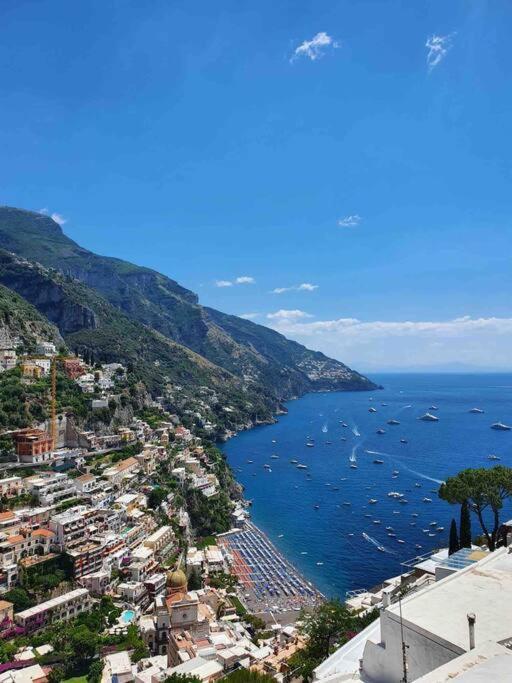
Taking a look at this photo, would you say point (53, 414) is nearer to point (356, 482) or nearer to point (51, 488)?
point (51, 488)

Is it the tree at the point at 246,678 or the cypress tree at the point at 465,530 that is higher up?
the tree at the point at 246,678

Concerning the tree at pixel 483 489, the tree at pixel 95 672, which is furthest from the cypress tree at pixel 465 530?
the tree at pixel 95 672

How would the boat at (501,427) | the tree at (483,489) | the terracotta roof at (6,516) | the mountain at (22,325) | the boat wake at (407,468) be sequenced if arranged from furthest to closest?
1. the boat at (501,427)
2. the mountain at (22,325)
3. the boat wake at (407,468)
4. the terracotta roof at (6,516)
5. the tree at (483,489)

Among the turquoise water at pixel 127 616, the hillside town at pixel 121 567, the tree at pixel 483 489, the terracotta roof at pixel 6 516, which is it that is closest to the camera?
the tree at pixel 483 489

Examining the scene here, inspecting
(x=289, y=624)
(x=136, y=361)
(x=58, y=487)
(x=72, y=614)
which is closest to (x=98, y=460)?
(x=58, y=487)

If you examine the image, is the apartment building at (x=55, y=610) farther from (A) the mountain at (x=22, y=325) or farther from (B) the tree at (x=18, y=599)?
(A) the mountain at (x=22, y=325)

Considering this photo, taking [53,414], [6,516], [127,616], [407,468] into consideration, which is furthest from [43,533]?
[407,468]

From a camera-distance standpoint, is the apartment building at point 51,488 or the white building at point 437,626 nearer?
the white building at point 437,626
